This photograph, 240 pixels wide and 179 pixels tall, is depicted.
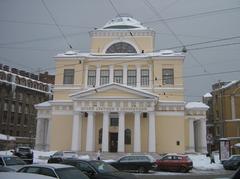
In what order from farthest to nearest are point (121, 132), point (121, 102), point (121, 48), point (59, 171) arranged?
point (121, 48) → point (121, 102) → point (121, 132) → point (59, 171)

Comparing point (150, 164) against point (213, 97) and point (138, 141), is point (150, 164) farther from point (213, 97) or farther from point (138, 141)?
point (213, 97)

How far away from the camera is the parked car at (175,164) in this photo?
2884 centimetres

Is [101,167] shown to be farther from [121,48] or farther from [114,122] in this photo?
[121,48]

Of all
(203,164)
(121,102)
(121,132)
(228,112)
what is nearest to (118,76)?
(121,102)

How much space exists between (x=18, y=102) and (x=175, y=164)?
173 ft

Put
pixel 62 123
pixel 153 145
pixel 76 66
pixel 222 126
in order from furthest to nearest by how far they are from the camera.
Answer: pixel 222 126 → pixel 76 66 → pixel 62 123 → pixel 153 145

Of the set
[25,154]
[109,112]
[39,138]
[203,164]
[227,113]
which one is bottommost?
[203,164]

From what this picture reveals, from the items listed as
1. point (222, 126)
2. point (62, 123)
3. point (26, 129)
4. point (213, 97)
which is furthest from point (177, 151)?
point (26, 129)

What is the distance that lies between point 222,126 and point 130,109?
106ft

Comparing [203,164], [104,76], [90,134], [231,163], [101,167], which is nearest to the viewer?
[101,167]

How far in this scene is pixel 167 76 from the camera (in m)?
50.1

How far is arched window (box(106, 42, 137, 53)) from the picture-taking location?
53250 mm

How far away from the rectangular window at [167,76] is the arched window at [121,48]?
617 centimetres

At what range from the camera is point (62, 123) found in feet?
157
